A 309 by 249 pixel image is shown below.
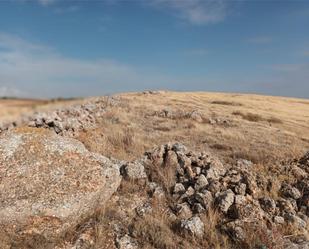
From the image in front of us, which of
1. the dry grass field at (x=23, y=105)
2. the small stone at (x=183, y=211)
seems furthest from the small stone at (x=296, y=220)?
the dry grass field at (x=23, y=105)

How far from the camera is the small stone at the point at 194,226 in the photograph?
26.3 ft

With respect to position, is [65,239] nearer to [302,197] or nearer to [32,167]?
[32,167]

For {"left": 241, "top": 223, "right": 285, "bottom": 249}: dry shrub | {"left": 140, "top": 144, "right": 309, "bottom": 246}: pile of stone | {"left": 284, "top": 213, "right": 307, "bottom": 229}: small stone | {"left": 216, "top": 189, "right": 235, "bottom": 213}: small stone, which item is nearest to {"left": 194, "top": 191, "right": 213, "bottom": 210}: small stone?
{"left": 140, "top": 144, "right": 309, "bottom": 246}: pile of stone

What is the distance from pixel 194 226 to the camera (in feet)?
26.5

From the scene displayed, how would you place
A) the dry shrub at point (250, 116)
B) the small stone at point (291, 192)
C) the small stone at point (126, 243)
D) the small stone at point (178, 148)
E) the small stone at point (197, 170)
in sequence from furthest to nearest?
1. the dry shrub at point (250, 116)
2. the small stone at point (178, 148)
3. the small stone at point (197, 170)
4. the small stone at point (291, 192)
5. the small stone at point (126, 243)

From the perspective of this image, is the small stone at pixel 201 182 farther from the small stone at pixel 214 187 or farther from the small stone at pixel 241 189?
the small stone at pixel 241 189

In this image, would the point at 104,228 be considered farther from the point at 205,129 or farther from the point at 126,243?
the point at 205,129

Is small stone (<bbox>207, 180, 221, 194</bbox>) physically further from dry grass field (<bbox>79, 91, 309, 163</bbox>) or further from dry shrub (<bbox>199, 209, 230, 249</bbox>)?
dry grass field (<bbox>79, 91, 309, 163</bbox>)

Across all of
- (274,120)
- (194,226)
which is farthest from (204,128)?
(194,226)

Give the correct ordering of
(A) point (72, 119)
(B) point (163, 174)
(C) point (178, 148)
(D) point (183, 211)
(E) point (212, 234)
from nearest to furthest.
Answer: (E) point (212, 234) → (D) point (183, 211) → (B) point (163, 174) → (C) point (178, 148) → (A) point (72, 119)

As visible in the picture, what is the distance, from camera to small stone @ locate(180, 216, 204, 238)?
26.3ft

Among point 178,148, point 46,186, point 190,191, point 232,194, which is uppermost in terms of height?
point 178,148

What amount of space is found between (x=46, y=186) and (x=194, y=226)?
2665 mm

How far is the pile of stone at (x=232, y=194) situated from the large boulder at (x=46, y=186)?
60.9 inches
